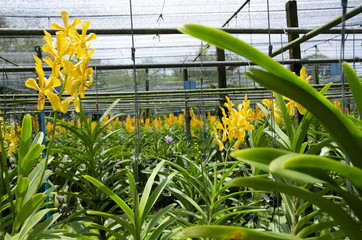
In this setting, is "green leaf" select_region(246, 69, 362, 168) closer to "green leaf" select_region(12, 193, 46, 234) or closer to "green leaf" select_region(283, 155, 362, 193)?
"green leaf" select_region(283, 155, 362, 193)

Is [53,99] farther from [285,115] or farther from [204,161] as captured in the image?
[204,161]

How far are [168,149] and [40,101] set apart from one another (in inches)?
104

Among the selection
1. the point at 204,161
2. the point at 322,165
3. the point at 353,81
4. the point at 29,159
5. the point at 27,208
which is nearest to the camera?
the point at 322,165

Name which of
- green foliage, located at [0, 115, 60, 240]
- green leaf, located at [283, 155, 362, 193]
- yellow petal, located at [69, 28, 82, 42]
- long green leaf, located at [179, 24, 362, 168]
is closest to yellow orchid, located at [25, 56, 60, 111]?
yellow petal, located at [69, 28, 82, 42]

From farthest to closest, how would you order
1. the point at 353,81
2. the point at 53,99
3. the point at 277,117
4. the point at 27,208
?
the point at 277,117 → the point at 27,208 → the point at 53,99 → the point at 353,81

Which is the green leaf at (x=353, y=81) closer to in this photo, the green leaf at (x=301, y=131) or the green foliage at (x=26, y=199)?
the green leaf at (x=301, y=131)

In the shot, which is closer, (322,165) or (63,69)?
(322,165)

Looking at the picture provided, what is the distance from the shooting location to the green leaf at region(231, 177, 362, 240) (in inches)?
18.2

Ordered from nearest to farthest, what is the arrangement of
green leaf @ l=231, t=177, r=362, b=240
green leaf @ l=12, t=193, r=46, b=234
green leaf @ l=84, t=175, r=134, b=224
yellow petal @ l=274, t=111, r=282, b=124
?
green leaf @ l=231, t=177, r=362, b=240
green leaf @ l=12, t=193, r=46, b=234
green leaf @ l=84, t=175, r=134, b=224
yellow petal @ l=274, t=111, r=282, b=124

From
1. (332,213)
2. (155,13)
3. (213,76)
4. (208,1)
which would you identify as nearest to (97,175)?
(332,213)

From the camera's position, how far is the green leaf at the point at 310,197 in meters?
0.46

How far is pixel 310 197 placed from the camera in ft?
1.52

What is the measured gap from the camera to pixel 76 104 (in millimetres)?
837

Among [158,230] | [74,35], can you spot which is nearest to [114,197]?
[158,230]
